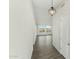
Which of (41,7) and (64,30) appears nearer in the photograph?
(64,30)

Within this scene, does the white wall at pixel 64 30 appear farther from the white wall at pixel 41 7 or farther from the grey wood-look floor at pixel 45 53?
the white wall at pixel 41 7

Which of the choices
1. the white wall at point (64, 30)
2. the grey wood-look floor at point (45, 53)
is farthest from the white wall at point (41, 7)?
the grey wood-look floor at point (45, 53)

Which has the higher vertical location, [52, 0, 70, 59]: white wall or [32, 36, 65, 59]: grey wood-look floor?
[52, 0, 70, 59]: white wall

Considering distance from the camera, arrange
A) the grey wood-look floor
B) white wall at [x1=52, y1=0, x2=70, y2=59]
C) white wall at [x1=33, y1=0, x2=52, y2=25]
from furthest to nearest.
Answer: white wall at [x1=33, y1=0, x2=52, y2=25] → the grey wood-look floor → white wall at [x1=52, y1=0, x2=70, y2=59]

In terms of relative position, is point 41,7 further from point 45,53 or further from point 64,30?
point 45,53

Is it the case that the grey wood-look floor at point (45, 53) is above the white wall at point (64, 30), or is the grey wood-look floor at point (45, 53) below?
below

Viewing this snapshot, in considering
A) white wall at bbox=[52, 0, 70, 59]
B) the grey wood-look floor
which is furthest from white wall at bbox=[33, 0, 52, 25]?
the grey wood-look floor

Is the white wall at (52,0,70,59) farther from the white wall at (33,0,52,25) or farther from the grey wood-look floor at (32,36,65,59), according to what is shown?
the white wall at (33,0,52,25)

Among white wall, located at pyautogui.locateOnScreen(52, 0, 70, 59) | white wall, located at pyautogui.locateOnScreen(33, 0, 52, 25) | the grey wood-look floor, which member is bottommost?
the grey wood-look floor

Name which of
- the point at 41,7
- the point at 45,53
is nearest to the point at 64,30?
the point at 45,53

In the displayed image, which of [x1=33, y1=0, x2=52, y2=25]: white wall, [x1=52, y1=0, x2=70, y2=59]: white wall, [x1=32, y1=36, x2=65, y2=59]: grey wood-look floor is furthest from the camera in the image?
[x1=33, y1=0, x2=52, y2=25]: white wall

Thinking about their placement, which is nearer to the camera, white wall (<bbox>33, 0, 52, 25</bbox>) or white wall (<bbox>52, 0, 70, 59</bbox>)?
white wall (<bbox>52, 0, 70, 59</bbox>)
